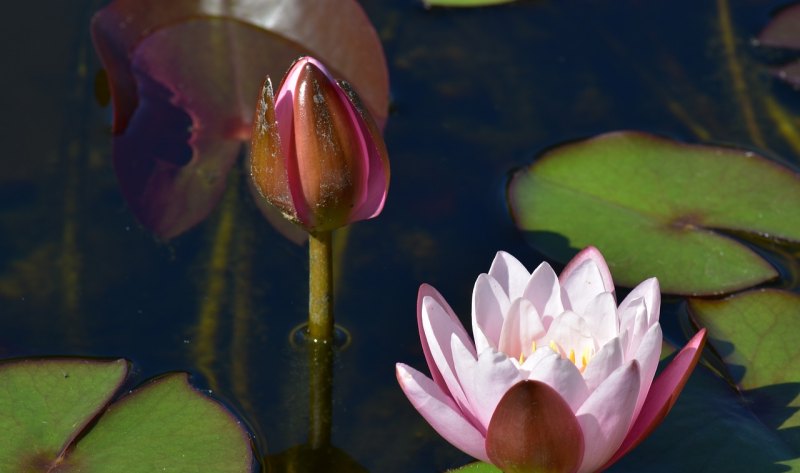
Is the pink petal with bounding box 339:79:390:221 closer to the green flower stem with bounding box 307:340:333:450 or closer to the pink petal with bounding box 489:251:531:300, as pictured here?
the pink petal with bounding box 489:251:531:300

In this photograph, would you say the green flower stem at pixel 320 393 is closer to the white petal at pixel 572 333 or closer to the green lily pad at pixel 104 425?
the green lily pad at pixel 104 425

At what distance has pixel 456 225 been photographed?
8.85ft

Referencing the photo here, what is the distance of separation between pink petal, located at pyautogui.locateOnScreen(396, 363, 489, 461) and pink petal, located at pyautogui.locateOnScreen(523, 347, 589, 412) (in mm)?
148

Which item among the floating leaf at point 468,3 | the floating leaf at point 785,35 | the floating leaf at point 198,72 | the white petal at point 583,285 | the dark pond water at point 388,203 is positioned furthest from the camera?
the floating leaf at point 468,3

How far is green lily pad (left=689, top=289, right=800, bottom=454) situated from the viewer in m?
2.09

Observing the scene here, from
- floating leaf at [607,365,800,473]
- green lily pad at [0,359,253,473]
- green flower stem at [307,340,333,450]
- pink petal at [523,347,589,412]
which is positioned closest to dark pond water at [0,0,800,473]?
green flower stem at [307,340,333,450]

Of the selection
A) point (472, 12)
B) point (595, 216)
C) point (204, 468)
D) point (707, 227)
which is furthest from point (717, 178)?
point (204, 468)

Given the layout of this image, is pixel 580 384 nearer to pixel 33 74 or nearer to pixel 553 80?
pixel 553 80

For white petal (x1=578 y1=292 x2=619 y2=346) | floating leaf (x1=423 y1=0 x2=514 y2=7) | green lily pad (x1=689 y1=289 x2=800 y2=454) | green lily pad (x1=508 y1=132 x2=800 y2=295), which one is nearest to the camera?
white petal (x1=578 y1=292 x2=619 y2=346)

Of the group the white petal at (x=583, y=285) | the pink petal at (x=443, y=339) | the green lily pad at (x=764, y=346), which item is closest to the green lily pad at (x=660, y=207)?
the green lily pad at (x=764, y=346)

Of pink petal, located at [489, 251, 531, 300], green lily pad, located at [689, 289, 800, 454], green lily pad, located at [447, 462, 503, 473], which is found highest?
pink petal, located at [489, 251, 531, 300]

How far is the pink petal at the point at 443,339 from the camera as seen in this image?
70.5 inches

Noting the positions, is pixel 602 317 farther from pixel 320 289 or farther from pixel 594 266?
pixel 320 289

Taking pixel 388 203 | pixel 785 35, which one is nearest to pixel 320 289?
pixel 388 203
